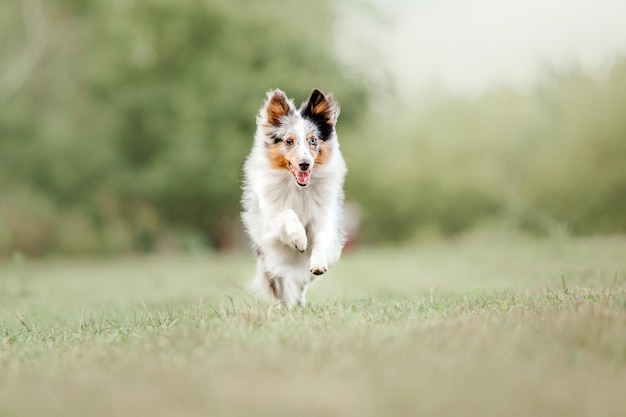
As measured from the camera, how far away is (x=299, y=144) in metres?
5.69

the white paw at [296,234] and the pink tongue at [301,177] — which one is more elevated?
the pink tongue at [301,177]

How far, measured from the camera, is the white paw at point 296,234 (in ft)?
17.9

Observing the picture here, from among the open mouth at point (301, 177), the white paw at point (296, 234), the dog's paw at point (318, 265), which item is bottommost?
the dog's paw at point (318, 265)

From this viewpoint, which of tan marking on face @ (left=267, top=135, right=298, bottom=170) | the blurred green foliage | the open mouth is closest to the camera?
the open mouth

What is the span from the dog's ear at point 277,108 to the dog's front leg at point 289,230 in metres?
0.72

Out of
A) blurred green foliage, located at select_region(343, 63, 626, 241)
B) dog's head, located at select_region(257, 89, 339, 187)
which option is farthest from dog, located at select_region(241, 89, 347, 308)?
blurred green foliage, located at select_region(343, 63, 626, 241)

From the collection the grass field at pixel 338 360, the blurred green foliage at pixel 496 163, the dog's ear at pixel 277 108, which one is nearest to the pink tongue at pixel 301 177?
the dog's ear at pixel 277 108

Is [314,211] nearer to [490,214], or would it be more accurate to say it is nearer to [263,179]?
[263,179]

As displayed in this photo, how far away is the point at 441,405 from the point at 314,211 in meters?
3.38

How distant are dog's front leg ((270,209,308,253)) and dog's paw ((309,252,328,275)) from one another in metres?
0.13

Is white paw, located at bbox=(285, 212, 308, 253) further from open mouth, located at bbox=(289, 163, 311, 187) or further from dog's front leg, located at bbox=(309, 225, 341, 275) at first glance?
open mouth, located at bbox=(289, 163, 311, 187)

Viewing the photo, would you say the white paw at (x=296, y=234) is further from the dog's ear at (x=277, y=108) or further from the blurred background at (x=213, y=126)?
the blurred background at (x=213, y=126)

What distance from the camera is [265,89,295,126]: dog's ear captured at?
590cm

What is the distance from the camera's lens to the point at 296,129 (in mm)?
5758
